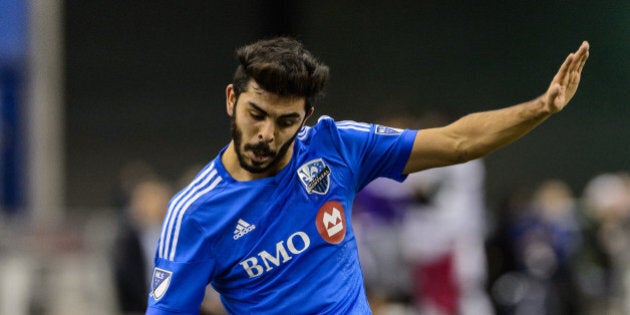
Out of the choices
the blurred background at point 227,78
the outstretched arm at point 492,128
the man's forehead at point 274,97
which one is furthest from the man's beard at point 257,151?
the blurred background at point 227,78

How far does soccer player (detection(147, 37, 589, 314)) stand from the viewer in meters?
4.28

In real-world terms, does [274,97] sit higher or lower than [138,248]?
higher

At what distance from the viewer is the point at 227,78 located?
13.9 meters

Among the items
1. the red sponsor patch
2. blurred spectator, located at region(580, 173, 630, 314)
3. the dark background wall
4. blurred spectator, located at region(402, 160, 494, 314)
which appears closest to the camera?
the red sponsor patch

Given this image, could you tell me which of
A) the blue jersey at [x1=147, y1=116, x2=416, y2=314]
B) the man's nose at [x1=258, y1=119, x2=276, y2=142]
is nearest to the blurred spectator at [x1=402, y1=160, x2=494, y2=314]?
the blue jersey at [x1=147, y1=116, x2=416, y2=314]

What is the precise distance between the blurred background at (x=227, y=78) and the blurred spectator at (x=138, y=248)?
9.79ft

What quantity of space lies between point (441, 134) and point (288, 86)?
64 cm

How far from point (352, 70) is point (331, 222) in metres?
9.63

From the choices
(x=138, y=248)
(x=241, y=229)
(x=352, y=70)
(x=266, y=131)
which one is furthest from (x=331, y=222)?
(x=352, y=70)

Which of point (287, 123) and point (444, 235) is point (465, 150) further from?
point (444, 235)

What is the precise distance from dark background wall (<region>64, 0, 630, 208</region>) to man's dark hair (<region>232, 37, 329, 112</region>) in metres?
9.18

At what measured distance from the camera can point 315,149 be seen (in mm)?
4508

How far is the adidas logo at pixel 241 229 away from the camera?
4.38 meters

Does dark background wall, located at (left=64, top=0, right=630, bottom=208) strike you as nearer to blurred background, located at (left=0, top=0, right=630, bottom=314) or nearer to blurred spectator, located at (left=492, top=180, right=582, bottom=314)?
blurred background, located at (left=0, top=0, right=630, bottom=314)
